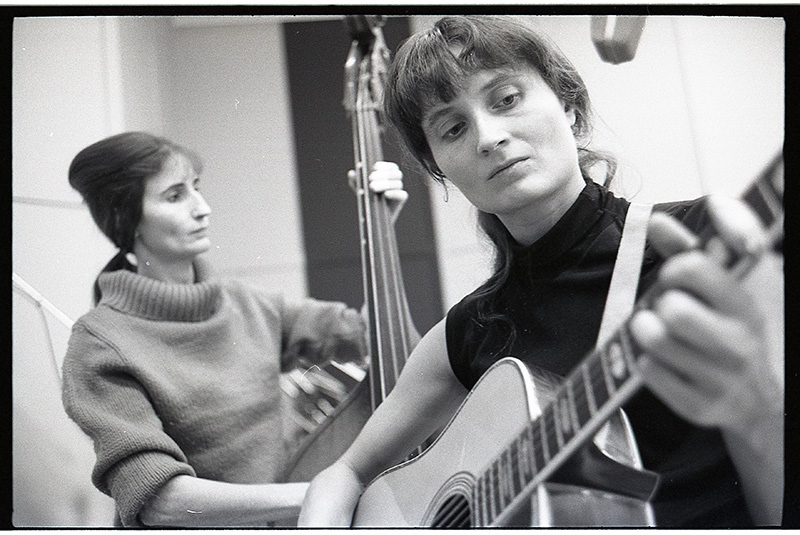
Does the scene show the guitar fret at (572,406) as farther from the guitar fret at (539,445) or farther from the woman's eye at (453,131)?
the woman's eye at (453,131)

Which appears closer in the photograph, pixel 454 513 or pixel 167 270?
pixel 454 513

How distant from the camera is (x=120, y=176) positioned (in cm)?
92

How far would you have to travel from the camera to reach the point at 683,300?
0.54m

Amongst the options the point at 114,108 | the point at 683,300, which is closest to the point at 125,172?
the point at 114,108

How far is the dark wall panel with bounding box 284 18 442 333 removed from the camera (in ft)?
2.94

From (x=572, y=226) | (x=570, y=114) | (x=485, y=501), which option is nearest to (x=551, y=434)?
(x=485, y=501)

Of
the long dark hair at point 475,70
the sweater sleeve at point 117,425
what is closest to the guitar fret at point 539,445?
the long dark hair at point 475,70

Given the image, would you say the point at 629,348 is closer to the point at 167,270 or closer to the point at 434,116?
the point at 434,116

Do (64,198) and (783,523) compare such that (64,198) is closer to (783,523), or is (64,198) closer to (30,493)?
(30,493)

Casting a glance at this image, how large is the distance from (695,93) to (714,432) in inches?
15.2

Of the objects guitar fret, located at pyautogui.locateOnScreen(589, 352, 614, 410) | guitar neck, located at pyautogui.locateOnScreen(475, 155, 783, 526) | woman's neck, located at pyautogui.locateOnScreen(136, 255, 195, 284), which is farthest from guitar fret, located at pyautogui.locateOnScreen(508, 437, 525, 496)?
woman's neck, located at pyautogui.locateOnScreen(136, 255, 195, 284)

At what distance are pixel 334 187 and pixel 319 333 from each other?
0.58 feet
